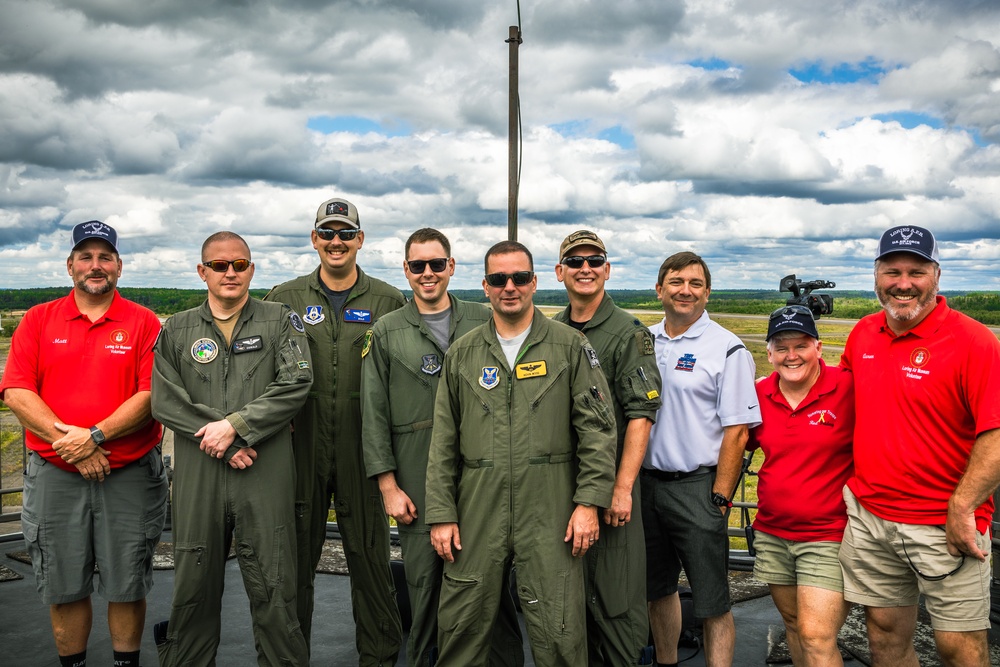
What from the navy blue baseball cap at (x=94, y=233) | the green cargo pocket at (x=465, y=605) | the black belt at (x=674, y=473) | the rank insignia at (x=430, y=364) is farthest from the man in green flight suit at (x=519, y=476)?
the navy blue baseball cap at (x=94, y=233)

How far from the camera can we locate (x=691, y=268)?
3.34m

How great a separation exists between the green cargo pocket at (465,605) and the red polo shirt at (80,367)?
1.73 meters

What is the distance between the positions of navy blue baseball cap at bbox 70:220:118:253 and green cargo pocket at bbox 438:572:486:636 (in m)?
2.27

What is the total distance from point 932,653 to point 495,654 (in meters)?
2.52

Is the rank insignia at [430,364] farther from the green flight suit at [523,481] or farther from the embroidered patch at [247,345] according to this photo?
the embroidered patch at [247,345]

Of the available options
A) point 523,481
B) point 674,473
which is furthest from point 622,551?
point 523,481

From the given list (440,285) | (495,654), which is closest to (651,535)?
(495,654)

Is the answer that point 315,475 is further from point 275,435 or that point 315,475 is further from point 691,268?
point 691,268

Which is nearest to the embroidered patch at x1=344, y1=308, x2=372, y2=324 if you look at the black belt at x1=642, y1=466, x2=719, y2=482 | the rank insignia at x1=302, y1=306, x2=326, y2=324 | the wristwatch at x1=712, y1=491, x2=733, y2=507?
the rank insignia at x1=302, y1=306, x2=326, y2=324

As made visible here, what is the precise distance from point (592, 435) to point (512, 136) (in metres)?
3.98

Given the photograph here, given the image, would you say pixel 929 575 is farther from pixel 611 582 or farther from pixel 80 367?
pixel 80 367

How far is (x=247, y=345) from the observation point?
3.23m

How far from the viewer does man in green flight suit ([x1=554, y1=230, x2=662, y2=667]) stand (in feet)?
9.73

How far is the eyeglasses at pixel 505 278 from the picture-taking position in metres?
2.88
